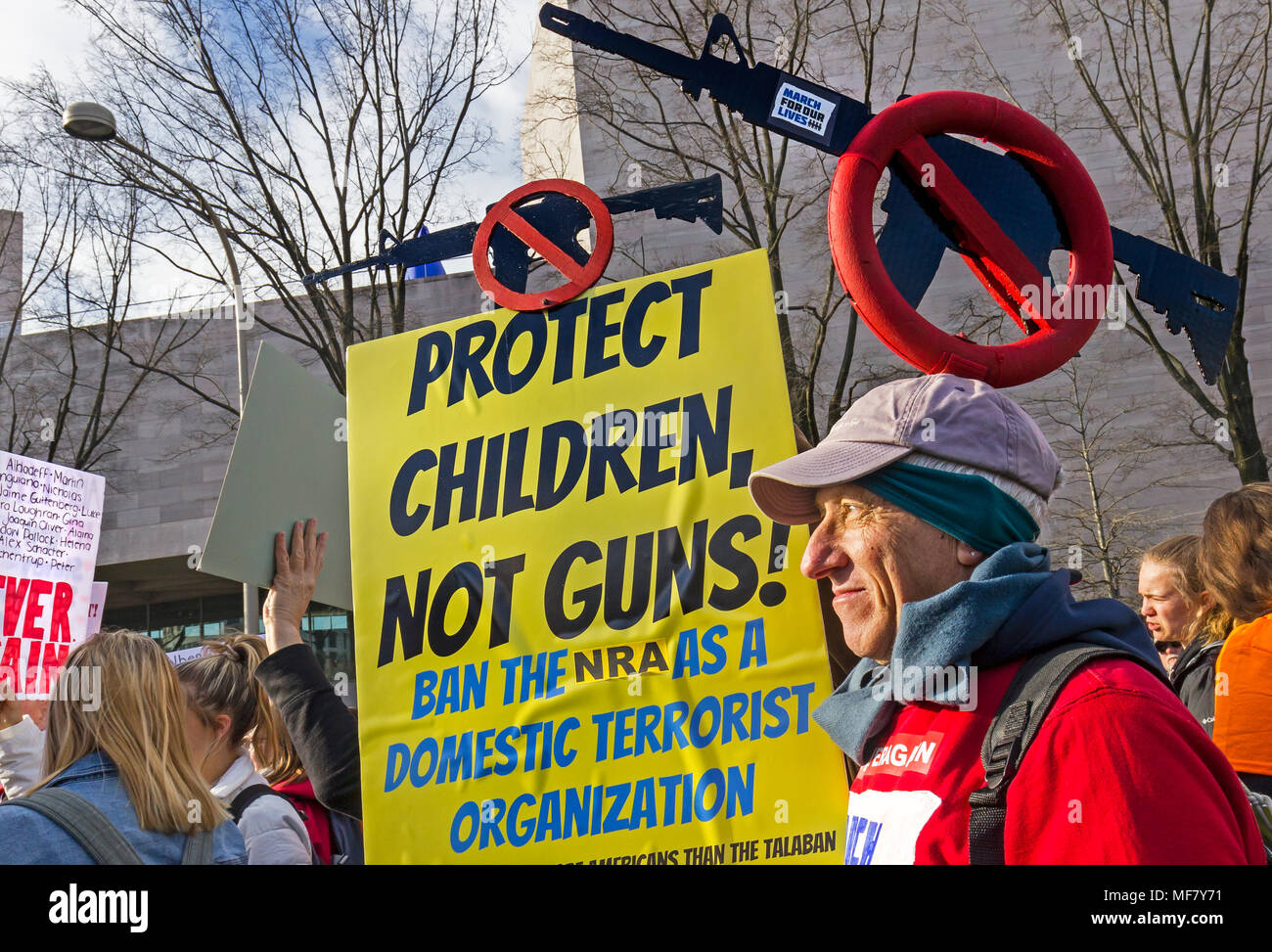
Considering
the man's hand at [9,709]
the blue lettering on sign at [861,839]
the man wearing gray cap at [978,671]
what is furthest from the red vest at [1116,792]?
the man's hand at [9,709]

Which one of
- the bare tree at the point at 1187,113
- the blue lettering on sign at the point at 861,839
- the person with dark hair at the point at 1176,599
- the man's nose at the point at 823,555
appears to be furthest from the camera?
the bare tree at the point at 1187,113

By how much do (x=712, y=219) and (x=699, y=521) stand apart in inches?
40.4

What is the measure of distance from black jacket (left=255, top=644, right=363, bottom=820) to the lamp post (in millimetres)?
7568

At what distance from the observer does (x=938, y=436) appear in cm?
179

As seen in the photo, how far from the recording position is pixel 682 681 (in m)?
2.37

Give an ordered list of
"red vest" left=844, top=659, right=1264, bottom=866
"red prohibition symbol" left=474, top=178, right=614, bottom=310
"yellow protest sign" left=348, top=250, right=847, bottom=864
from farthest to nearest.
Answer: "red prohibition symbol" left=474, top=178, right=614, bottom=310 → "yellow protest sign" left=348, top=250, right=847, bottom=864 → "red vest" left=844, top=659, right=1264, bottom=866

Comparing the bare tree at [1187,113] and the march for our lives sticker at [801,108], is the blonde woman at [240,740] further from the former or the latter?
the bare tree at [1187,113]

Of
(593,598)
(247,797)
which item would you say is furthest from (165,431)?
(593,598)

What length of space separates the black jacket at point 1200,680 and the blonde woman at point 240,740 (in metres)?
2.61

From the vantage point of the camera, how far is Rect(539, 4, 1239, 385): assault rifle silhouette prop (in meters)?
2.63

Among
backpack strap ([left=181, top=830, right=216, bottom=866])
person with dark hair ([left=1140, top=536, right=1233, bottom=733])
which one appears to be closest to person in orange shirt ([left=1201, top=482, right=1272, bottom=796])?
person with dark hair ([left=1140, top=536, right=1233, bottom=733])

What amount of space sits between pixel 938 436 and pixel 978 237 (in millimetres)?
972

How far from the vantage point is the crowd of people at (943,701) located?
4.54 feet

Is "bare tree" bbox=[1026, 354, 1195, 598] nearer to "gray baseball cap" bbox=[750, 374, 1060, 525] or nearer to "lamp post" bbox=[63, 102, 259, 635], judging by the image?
"lamp post" bbox=[63, 102, 259, 635]
